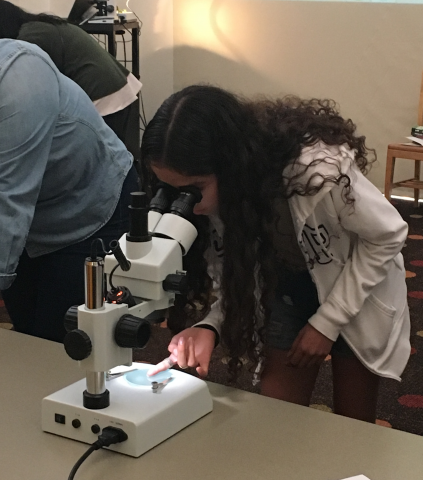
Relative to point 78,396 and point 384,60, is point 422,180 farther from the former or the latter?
point 78,396

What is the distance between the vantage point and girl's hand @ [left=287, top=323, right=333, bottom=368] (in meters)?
1.34

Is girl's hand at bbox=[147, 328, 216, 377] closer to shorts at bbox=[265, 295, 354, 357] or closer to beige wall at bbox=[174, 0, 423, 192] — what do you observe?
shorts at bbox=[265, 295, 354, 357]

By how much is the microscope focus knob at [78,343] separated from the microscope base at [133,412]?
0.11 metres

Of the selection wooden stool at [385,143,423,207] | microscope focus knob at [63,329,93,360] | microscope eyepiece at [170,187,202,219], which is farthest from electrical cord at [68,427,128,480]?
wooden stool at [385,143,423,207]

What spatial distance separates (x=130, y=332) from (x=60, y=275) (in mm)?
715

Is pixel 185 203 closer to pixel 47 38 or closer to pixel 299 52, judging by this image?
pixel 47 38

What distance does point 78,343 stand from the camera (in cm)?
96

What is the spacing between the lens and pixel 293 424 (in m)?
1.07

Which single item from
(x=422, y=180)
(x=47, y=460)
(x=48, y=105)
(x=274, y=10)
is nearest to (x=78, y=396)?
(x=47, y=460)

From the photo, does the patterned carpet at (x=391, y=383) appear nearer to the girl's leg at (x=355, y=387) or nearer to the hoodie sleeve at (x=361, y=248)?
the girl's leg at (x=355, y=387)

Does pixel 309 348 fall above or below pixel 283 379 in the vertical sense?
above

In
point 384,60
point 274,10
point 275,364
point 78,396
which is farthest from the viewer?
point 274,10

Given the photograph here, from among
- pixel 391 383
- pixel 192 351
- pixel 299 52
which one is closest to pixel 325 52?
pixel 299 52

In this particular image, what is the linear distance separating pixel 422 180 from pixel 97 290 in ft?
14.2
